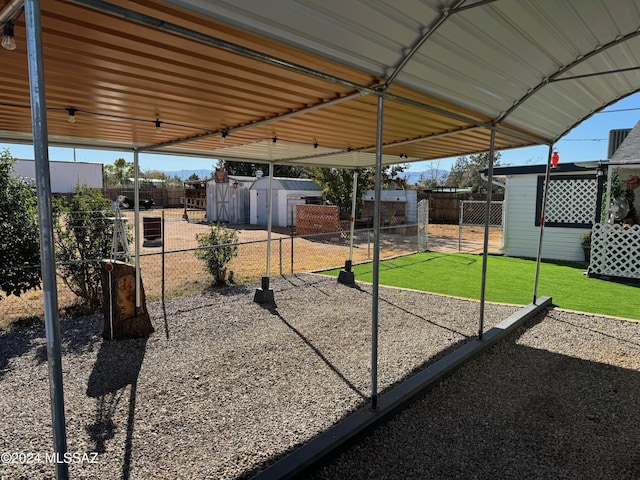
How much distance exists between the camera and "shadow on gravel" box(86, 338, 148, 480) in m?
3.00

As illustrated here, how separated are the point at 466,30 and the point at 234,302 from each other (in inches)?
214

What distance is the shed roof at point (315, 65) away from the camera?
204cm

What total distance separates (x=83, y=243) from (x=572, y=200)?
12011 mm

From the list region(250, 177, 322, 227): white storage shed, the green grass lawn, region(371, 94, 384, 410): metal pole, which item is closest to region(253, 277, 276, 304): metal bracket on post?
the green grass lawn

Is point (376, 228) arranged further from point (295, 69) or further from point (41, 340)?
point (41, 340)

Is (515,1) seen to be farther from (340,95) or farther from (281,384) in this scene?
(281,384)

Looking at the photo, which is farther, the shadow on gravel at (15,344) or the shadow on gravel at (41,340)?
the shadow on gravel at (41,340)

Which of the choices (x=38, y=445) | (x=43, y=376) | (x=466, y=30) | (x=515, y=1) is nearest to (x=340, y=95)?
(x=466, y=30)

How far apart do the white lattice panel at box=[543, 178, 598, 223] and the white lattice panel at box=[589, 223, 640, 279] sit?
1925 mm

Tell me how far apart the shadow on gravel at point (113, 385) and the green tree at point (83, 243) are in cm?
199

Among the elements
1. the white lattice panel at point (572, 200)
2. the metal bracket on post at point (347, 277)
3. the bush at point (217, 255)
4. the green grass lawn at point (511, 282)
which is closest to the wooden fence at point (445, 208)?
the white lattice panel at point (572, 200)

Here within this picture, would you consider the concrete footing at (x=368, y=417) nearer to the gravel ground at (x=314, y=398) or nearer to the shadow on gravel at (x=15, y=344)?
the gravel ground at (x=314, y=398)

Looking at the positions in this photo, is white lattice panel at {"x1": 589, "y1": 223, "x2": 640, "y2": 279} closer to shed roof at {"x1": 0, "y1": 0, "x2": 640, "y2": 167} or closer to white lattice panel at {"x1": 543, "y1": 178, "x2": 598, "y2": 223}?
white lattice panel at {"x1": 543, "y1": 178, "x2": 598, "y2": 223}

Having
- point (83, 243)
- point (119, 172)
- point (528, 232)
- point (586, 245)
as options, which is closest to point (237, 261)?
point (83, 243)
